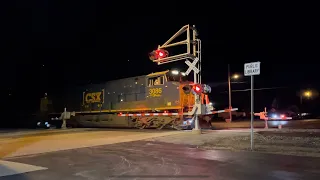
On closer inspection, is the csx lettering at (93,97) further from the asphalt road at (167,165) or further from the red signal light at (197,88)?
the asphalt road at (167,165)

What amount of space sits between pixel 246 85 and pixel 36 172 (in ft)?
195

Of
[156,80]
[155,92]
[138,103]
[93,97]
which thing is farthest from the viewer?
[93,97]

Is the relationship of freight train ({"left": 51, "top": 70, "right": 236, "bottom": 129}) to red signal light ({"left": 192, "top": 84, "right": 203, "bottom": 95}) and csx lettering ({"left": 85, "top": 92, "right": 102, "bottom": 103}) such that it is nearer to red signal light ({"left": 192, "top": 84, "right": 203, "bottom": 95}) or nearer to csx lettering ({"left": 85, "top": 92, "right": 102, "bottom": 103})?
csx lettering ({"left": 85, "top": 92, "right": 102, "bottom": 103})

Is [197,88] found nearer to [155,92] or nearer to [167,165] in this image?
[155,92]

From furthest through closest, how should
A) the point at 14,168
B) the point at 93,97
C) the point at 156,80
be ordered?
the point at 93,97
the point at 156,80
the point at 14,168

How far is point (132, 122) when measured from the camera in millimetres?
25891

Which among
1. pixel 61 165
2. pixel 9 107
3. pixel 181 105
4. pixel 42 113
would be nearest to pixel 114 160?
pixel 61 165

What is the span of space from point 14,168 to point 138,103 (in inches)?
644

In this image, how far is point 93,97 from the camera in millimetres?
30016

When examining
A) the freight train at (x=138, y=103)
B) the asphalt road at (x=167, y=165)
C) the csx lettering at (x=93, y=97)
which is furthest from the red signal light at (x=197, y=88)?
the csx lettering at (x=93, y=97)

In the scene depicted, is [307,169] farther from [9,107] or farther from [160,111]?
[9,107]

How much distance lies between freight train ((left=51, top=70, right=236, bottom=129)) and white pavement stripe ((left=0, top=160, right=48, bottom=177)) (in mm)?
11022

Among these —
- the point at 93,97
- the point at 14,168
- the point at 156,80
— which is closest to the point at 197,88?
the point at 156,80

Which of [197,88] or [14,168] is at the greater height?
[197,88]
